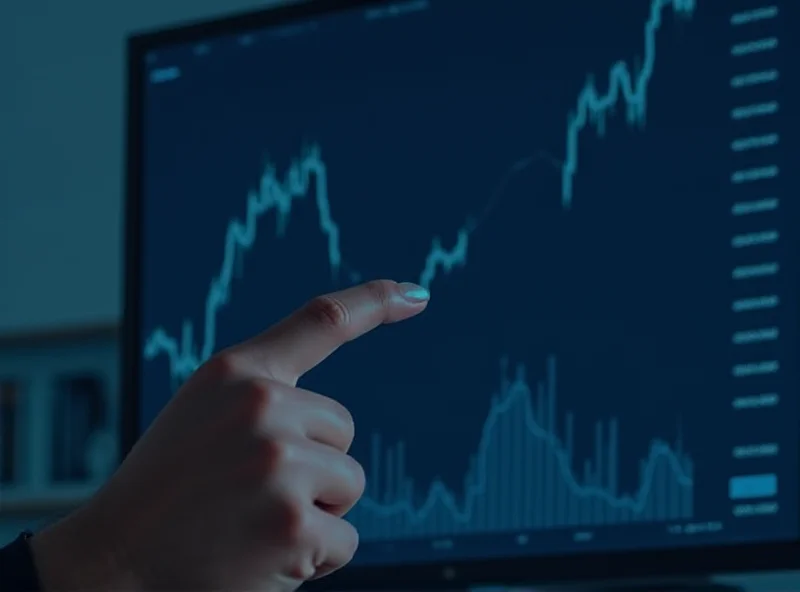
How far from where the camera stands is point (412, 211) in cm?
135

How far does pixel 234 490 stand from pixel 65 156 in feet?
6.89

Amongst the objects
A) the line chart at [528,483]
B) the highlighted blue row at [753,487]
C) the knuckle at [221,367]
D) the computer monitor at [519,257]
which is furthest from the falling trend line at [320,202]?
the knuckle at [221,367]

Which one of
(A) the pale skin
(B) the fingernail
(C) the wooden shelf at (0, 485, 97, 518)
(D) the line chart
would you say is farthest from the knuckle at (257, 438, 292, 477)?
(C) the wooden shelf at (0, 485, 97, 518)

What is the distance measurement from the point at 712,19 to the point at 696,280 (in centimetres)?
21

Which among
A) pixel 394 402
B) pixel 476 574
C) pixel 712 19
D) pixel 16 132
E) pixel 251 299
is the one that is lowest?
pixel 476 574

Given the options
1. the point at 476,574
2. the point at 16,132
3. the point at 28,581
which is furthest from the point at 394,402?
the point at 16,132

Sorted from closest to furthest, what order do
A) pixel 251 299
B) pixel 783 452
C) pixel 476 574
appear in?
pixel 783 452 → pixel 476 574 → pixel 251 299

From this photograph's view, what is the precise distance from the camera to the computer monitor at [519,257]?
1199 millimetres

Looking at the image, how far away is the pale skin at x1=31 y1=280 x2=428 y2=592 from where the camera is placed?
0.78 meters

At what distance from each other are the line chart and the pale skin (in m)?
0.44

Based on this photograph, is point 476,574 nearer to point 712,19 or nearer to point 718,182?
point 718,182

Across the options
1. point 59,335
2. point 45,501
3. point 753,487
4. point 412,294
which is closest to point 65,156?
point 59,335

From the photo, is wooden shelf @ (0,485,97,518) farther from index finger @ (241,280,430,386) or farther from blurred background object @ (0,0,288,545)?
index finger @ (241,280,430,386)

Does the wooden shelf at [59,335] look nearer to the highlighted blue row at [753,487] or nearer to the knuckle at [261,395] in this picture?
the highlighted blue row at [753,487]
